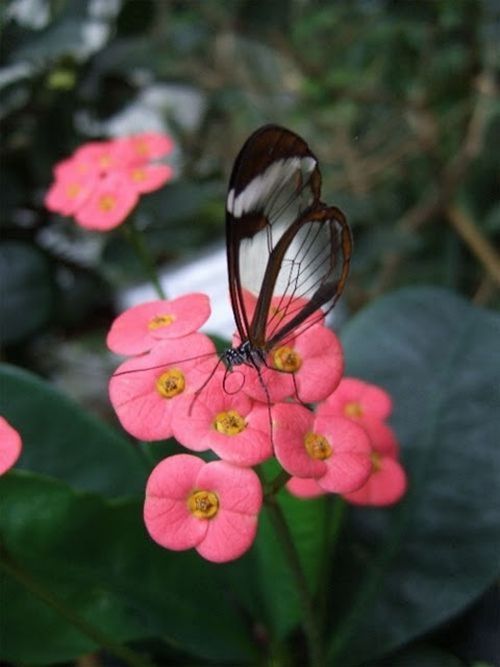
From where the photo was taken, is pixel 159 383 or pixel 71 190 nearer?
pixel 159 383

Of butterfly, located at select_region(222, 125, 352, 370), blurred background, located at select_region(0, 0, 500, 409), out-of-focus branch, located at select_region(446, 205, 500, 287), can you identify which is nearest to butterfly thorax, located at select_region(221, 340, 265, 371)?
butterfly, located at select_region(222, 125, 352, 370)

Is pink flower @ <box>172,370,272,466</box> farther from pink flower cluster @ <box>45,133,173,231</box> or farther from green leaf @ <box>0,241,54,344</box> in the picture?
green leaf @ <box>0,241,54,344</box>

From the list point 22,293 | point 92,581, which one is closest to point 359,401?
point 92,581

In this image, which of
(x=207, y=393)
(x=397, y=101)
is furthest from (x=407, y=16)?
(x=207, y=393)

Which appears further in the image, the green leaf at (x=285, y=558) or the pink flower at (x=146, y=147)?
the pink flower at (x=146, y=147)

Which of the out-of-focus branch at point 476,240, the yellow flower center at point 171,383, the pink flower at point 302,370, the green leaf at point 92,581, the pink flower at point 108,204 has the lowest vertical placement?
the out-of-focus branch at point 476,240

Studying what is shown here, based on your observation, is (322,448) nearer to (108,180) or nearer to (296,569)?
(296,569)

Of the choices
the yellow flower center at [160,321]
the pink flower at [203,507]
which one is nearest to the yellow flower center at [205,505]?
the pink flower at [203,507]

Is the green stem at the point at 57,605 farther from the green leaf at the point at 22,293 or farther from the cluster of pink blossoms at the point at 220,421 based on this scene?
the green leaf at the point at 22,293
